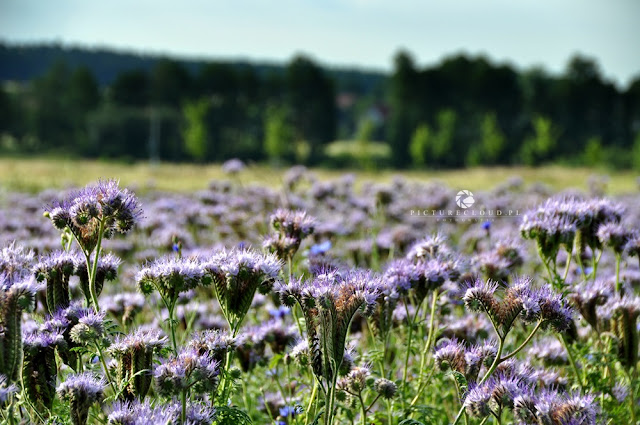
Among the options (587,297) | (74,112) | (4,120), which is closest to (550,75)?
(74,112)

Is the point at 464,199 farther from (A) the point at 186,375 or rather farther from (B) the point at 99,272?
(A) the point at 186,375

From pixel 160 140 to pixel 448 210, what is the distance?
80.6 meters

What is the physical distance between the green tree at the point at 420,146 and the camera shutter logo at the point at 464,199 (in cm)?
7061

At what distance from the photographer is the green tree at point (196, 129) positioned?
79.5m

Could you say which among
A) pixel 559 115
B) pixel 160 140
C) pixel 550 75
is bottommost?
pixel 160 140

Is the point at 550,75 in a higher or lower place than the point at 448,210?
higher

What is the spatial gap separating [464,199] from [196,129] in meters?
72.3

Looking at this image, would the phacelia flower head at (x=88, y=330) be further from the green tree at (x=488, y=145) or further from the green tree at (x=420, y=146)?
the green tree at (x=488, y=145)

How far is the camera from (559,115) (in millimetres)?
90875

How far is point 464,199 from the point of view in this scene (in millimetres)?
10148

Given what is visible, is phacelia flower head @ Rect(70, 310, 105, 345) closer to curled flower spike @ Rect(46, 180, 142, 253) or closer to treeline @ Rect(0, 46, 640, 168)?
curled flower spike @ Rect(46, 180, 142, 253)

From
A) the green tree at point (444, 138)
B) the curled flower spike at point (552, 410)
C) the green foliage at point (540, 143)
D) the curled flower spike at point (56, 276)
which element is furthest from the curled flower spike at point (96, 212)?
the green foliage at point (540, 143)

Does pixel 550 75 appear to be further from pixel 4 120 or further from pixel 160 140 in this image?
pixel 4 120

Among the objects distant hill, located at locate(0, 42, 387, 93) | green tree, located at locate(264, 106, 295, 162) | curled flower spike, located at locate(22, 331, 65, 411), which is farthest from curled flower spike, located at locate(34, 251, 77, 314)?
distant hill, located at locate(0, 42, 387, 93)
